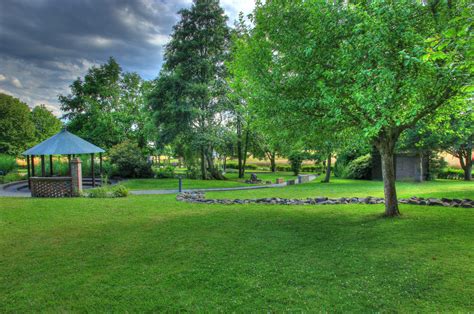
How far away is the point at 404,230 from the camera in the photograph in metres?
6.66

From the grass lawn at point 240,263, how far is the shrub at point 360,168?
1697 centimetres

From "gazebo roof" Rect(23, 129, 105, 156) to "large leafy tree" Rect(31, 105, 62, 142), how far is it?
3753cm

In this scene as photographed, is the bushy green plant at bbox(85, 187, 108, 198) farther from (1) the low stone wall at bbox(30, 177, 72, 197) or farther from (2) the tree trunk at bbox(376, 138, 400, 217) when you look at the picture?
(2) the tree trunk at bbox(376, 138, 400, 217)

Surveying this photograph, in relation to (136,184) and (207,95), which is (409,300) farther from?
(207,95)

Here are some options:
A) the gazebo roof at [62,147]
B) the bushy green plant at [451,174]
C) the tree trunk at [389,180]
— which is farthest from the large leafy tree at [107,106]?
the bushy green plant at [451,174]

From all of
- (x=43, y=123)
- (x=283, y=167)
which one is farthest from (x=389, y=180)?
(x=43, y=123)

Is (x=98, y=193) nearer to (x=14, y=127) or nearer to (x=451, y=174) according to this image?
(x=451, y=174)

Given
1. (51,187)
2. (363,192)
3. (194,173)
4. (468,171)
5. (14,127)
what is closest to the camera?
(51,187)

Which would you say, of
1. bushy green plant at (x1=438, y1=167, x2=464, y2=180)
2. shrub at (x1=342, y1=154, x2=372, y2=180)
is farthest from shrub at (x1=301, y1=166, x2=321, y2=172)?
bushy green plant at (x1=438, y1=167, x2=464, y2=180)

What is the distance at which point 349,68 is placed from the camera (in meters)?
6.84

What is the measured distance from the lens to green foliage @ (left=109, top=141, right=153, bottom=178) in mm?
22844

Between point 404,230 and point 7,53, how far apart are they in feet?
66.7

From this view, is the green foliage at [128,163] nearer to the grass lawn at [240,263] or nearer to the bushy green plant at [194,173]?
the bushy green plant at [194,173]

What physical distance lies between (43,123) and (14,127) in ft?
32.7
